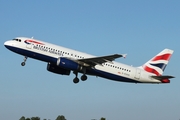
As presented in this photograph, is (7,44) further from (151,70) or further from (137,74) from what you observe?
(151,70)

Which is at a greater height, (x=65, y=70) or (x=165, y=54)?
(x=165, y=54)

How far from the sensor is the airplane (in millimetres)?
52500

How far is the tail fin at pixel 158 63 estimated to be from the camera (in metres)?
59.6

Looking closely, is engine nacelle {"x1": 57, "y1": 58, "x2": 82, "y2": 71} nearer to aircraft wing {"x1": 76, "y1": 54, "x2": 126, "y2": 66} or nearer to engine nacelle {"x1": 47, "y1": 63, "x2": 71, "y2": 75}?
aircraft wing {"x1": 76, "y1": 54, "x2": 126, "y2": 66}

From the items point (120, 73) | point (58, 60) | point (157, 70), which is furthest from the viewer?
point (157, 70)

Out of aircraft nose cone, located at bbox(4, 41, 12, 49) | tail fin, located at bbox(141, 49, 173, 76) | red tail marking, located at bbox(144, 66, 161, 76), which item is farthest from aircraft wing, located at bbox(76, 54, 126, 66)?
aircraft nose cone, located at bbox(4, 41, 12, 49)

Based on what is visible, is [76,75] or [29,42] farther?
[76,75]

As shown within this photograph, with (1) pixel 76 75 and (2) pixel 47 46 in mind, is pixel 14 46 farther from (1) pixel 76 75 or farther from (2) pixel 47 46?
(1) pixel 76 75

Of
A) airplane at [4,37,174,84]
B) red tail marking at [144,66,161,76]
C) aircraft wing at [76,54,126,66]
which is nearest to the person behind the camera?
aircraft wing at [76,54,126,66]

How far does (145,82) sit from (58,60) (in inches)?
534

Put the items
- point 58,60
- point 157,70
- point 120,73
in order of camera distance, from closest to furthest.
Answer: point 58,60
point 120,73
point 157,70

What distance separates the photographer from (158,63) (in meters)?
61.1

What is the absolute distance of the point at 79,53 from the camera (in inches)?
2162

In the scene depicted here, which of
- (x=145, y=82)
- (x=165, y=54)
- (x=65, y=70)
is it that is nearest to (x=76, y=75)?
(x=65, y=70)
